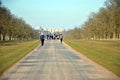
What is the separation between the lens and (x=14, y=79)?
13812 mm

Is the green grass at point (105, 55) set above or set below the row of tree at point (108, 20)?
below

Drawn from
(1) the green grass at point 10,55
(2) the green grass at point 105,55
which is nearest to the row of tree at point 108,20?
(2) the green grass at point 105,55

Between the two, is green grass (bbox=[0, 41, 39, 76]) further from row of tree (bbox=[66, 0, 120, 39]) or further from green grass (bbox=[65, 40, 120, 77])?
row of tree (bbox=[66, 0, 120, 39])

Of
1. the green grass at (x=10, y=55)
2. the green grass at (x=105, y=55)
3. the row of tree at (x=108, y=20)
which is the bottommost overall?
the green grass at (x=105, y=55)

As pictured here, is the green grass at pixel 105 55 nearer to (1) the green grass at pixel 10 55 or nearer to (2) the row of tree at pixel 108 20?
(1) the green grass at pixel 10 55

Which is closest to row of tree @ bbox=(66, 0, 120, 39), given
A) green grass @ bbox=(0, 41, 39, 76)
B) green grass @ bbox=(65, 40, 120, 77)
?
green grass @ bbox=(65, 40, 120, 77)

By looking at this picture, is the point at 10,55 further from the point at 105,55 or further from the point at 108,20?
the point at 108,20

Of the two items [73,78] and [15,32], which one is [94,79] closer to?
[73,78]

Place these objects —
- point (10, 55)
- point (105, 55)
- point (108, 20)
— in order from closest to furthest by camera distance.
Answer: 1. point (10, 55)
2. point (105, 55)
3. point (108, 20)

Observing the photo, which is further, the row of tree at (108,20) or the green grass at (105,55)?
the row of tree at (108,20)

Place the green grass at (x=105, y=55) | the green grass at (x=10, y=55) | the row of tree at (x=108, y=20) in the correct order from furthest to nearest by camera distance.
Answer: the row of tree at (x=108, y=20) → the green grass at (x=10, y=55) → the green grass at (x=105, y=55)

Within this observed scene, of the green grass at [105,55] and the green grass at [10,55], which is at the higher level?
the green grass at [10,55]

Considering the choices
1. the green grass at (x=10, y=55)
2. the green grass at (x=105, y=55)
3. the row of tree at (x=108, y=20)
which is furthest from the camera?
the row of tree at (x=108, y=20)

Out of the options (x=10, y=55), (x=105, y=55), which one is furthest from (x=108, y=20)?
(x=10, y=55)
